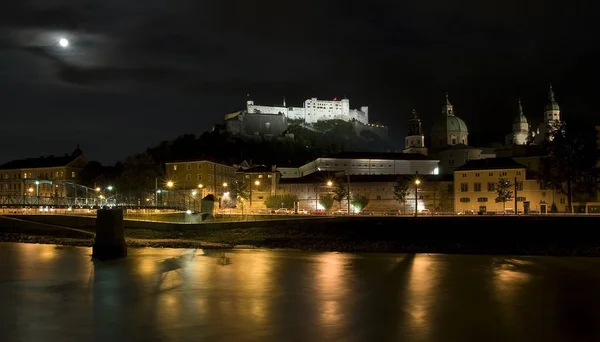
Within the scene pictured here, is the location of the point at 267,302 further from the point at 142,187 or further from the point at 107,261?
the point at 142,187

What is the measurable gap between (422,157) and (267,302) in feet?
274

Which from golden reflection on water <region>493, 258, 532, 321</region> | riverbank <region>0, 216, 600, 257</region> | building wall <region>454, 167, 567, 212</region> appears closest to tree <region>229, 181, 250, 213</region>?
building wall <region>454, 167, 567, 212</region>

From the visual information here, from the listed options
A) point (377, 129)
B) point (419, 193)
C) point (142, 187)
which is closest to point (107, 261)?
point (142, 187)

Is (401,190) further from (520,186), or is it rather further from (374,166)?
(374,166)

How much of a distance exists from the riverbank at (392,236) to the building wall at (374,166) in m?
46.7

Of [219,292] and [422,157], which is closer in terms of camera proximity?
[219,292]

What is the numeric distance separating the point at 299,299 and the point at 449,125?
96195mm

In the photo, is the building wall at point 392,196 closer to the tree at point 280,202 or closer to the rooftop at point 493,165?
the tree at point 280,202

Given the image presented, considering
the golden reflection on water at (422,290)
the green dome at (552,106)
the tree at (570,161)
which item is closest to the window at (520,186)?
the tree at (570,161)

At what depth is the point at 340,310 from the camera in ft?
70.0

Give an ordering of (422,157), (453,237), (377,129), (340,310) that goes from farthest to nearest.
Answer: (377,129), (422,157), (453,237), (340,310)

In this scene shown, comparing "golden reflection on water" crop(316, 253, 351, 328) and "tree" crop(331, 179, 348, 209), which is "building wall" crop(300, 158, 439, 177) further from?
"golden reflection on water" crop(316, 253, 351, 328)

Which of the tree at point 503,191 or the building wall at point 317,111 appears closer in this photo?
the tree at point 503,191

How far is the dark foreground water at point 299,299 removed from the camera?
18.2 m
